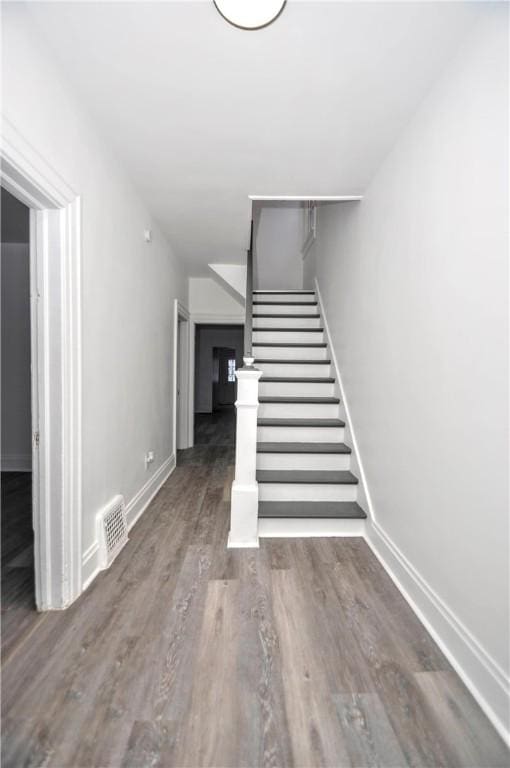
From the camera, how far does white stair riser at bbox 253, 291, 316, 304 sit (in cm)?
475

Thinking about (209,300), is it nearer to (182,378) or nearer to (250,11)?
(182,378)

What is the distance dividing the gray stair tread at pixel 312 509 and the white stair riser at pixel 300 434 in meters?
0.61

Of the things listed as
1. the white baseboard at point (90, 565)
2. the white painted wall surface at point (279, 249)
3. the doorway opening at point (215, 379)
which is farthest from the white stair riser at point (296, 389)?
the white painted wall surface at point (279, 249)

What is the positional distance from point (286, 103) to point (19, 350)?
3.80 m

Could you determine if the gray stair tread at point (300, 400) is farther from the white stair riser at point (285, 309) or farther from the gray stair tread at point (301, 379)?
the white stair riser at point (285, 309)

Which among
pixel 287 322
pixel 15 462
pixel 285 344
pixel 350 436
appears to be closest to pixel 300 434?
pixel 350 436

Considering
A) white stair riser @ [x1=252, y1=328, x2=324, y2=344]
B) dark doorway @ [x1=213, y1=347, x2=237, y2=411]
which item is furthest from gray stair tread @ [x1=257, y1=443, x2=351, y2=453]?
dark doorway @ [x1=213, y1=347, x2=237, y2=411]

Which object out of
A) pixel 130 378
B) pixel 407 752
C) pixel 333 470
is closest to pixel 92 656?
pixel 407 752

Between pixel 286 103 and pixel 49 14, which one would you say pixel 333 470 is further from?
pixel 49 14

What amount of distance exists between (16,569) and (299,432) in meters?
2.12

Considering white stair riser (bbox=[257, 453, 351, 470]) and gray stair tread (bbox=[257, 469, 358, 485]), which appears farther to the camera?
white stair riser (bbox=[257, 453, 351, 470])

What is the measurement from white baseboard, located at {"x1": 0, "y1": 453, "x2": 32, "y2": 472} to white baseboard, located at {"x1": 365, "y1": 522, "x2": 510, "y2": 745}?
12.5ft

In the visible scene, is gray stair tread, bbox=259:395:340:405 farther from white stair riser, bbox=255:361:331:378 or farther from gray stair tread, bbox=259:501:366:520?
gray stair tread, bbox=259:501:366:520

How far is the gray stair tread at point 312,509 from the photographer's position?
98.2 inches
